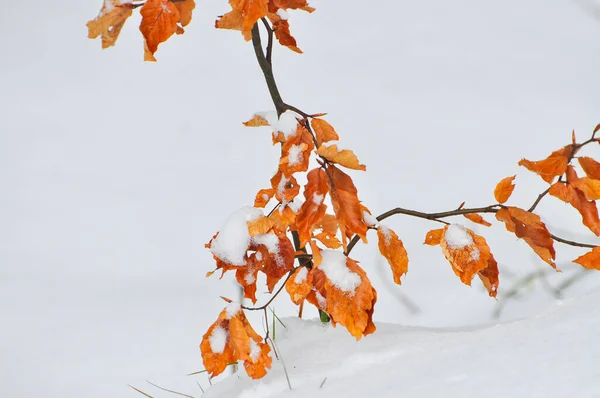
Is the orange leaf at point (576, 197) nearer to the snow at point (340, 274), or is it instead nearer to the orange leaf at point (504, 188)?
the orange leaf at point (504, 188)

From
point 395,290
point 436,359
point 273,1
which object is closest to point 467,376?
point 436,359

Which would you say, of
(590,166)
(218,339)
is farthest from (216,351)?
(590,166)

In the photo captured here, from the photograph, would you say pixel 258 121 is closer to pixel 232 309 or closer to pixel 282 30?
pixel 282 30

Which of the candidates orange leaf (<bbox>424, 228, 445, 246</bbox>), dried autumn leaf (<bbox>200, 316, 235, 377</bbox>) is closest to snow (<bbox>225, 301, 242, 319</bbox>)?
dried autumn leaf (<bbox>200, 316, 235, 377</bbox>)

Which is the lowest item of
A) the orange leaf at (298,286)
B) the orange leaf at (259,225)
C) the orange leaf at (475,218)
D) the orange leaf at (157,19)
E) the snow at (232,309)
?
the snow at (232,309)

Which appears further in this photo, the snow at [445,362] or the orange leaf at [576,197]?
the orange leaf at [576,197]

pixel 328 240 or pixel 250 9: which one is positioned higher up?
pixel 250 9

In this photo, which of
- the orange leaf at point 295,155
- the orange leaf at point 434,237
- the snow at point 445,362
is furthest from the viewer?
the orange leaf at point 434,237

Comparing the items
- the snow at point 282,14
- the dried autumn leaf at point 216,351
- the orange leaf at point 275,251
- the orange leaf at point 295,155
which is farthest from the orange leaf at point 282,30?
the dried autumn leaf at point 216,351
